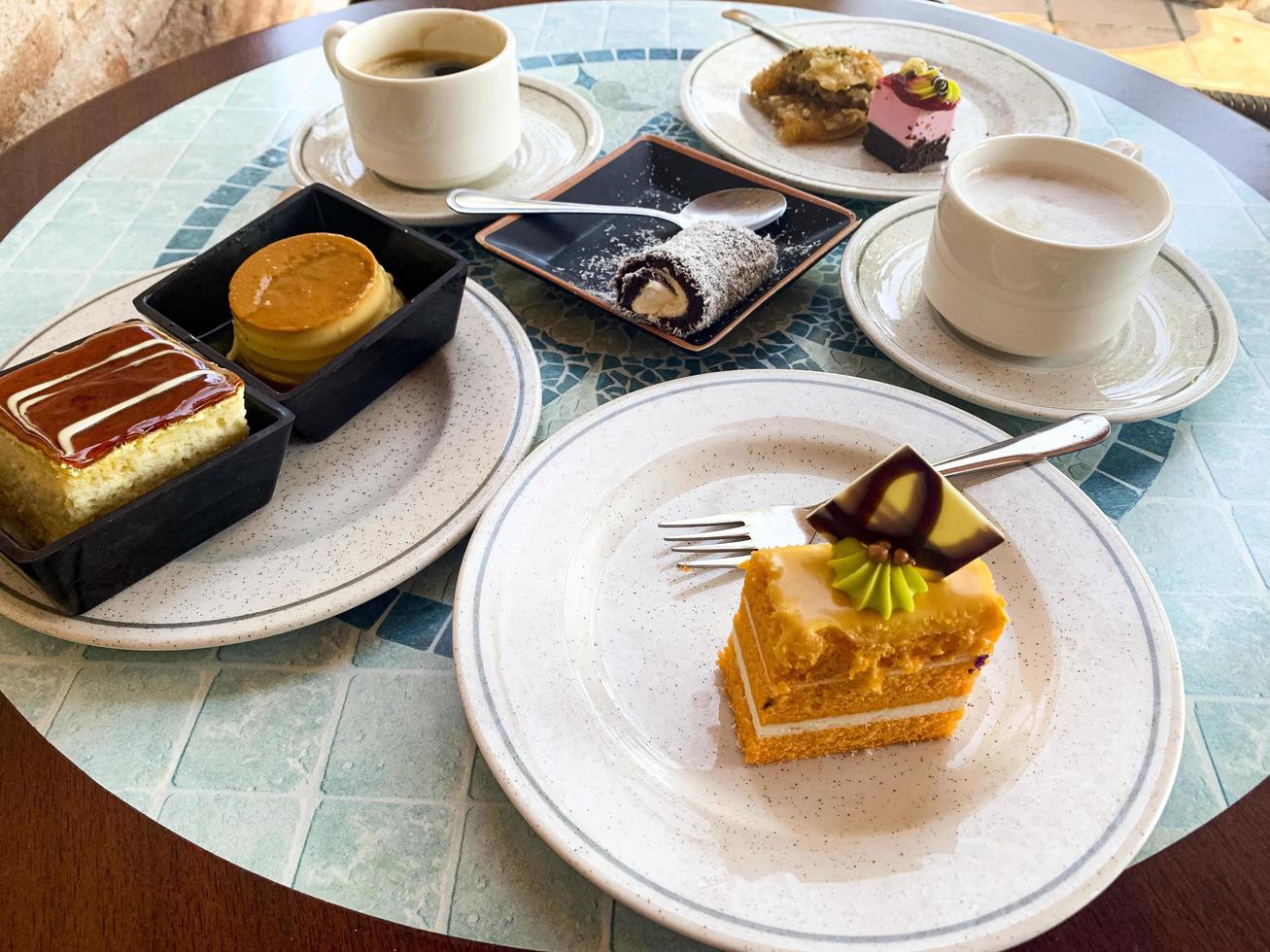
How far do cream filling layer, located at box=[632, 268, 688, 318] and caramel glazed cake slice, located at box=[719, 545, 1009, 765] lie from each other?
420 millimetres

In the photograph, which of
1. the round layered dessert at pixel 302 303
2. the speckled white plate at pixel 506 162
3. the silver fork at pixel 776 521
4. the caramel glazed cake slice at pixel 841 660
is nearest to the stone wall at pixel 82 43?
the speckled white plate at pixel 506 162

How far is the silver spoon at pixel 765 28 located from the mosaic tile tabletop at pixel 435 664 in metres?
0.55

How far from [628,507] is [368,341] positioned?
320 millimetres

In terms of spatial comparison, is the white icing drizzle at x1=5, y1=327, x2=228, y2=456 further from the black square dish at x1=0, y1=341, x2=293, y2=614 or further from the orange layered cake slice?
the orange layered cake slice

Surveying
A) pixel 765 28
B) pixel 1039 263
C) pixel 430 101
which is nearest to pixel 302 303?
pixel 430 101

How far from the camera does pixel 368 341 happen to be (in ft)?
3.17

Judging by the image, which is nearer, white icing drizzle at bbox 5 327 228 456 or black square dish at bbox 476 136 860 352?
white icing drizzle at bbox 5 327 228 456

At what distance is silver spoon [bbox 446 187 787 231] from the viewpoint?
120 cm

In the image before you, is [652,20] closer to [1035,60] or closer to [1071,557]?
[1035,60]

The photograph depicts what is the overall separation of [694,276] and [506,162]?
0.47 m

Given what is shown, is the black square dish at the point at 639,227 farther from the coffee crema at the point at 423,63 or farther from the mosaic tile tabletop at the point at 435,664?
the coffee crema at the point at 423,63

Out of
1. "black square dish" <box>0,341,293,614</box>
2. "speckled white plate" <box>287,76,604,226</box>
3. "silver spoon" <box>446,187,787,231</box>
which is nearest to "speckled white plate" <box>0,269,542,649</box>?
"black square dish" <box>0,341,293,614</box>

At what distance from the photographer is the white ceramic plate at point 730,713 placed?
635mm

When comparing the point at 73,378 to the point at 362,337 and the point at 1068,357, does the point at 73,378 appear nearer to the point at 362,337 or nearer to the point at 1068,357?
the point at 362,337
